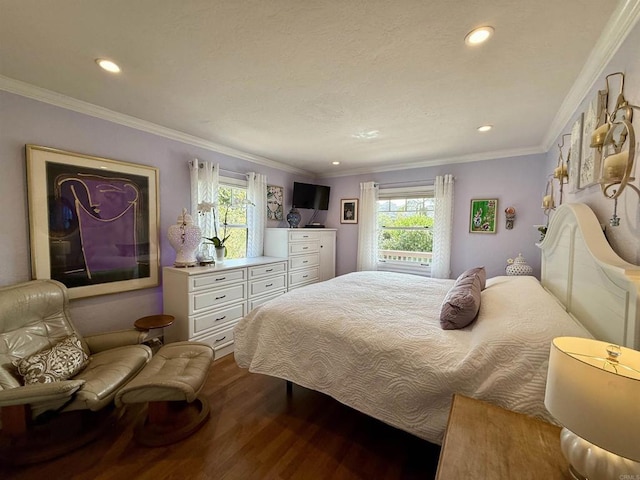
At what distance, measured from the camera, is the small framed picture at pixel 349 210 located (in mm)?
4582

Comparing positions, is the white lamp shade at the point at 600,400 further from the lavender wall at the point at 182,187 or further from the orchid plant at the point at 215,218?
the orchid plant at the point at 215,218

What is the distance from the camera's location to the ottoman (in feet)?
5.16

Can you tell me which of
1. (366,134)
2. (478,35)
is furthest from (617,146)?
(366,134)

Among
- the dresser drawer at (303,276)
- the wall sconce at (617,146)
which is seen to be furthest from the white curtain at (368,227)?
the wall sconce at (617,146)

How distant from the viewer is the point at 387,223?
4.37m

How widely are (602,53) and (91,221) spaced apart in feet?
12.5

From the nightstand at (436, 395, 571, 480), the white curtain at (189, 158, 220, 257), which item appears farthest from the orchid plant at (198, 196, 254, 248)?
the nightstand at (436, 395, 571, 480)

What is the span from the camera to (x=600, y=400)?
2.01 feet

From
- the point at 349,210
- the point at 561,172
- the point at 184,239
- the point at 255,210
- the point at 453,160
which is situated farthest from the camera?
the point at 349,210

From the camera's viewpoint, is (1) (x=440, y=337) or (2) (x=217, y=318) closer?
(1) (x=440, y=337)

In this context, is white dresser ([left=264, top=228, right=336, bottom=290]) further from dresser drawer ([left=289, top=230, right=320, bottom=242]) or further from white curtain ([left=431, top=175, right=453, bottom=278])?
white curtain ([left=431, top=175, right=453, bottom=278])

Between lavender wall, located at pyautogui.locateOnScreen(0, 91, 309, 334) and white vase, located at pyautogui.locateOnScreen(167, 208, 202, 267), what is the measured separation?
0.75 ft

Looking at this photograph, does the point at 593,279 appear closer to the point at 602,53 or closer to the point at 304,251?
the point at 602,53

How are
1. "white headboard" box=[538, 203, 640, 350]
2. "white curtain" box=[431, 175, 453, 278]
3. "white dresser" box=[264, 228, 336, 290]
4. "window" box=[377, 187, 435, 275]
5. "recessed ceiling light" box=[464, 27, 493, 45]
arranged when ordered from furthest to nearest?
1. "window" box=[377, 187, 435, 275]
2. "white dresser" box=[264, 228, 336, 290]
3. "white curtain" box=[431, 175, 453, 278]
4. "recessed ceiling light" box=[464, 27, 493, 45]
5. "white headboard" box=[538, 203, 640, 350]
